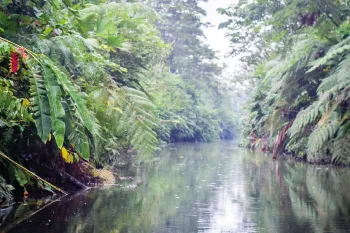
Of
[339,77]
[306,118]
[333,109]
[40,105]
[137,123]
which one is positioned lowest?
[306,118]

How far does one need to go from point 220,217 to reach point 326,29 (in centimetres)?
815

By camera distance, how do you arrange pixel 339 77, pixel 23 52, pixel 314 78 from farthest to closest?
pixel 314 78
pixel 339 77
pixel 23 52

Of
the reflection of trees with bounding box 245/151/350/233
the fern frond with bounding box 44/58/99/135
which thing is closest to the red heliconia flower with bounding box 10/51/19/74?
the fern frond with bounding box 44/58/99/135

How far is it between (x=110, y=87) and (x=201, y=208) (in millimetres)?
1610

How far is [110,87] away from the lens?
4.77 meters

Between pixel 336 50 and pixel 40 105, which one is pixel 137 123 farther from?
pixel 336 50

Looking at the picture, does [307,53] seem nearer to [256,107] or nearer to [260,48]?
[256,107]

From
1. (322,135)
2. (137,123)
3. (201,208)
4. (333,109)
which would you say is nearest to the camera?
(137,123)

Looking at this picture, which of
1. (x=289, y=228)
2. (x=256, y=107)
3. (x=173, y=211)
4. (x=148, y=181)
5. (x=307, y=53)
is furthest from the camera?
(x=256, y=107)

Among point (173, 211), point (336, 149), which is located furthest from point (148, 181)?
point (336, 149)

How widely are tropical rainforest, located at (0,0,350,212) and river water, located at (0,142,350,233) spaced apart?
50 cm

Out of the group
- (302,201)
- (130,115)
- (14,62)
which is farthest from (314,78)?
(14,62)

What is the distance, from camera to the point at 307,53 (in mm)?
12133

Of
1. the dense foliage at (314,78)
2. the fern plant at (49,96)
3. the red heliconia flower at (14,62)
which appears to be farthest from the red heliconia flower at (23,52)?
the dense foliage at (314,78)
